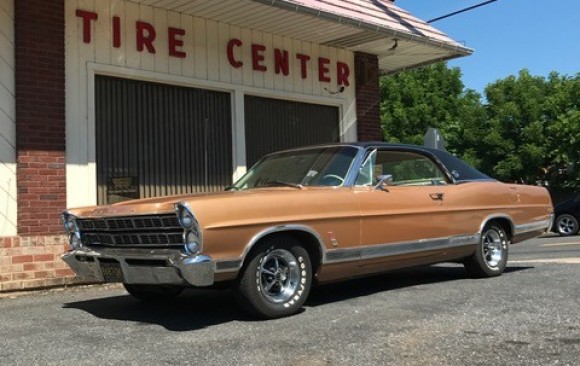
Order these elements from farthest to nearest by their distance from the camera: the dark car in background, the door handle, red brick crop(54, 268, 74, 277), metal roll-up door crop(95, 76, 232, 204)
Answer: the dark car in background
metal roll-up door crop(95, 76, 232, 204)
red brick crop(54, 268, 74, 277)
the door handle

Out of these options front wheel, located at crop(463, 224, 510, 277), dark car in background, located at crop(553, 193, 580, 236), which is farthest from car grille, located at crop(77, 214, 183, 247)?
dark car in background, located at crop(553, 193, 580, 236)

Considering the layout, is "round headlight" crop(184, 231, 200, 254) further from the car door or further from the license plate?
the car door

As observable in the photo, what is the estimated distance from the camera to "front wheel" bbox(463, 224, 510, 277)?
705 centimetres

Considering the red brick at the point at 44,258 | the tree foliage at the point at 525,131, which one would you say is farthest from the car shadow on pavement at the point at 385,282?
the tree foliage at the point at 525,131

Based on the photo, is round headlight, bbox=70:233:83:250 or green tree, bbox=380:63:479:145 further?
green tree, bbox=380:63:479:145

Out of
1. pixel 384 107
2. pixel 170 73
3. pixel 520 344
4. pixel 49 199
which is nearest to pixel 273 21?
pixel 170 73

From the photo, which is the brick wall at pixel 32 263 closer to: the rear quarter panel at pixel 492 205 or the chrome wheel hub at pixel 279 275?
the chrome wheel hub at pixel 279 275

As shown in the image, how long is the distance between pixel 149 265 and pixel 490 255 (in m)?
4.13

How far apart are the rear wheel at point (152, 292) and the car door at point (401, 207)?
1929 mm

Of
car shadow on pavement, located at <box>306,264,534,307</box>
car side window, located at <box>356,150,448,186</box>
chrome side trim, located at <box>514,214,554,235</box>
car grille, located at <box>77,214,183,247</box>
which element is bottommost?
car shadow on pavement, located at <box>306,264,534,307</box>

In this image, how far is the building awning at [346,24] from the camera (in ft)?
29.9

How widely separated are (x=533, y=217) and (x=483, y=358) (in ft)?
14.3

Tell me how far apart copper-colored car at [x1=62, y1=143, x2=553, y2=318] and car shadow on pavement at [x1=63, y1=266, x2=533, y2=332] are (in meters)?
0.24

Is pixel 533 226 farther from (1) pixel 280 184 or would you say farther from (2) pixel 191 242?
(2) pixel 191 242
